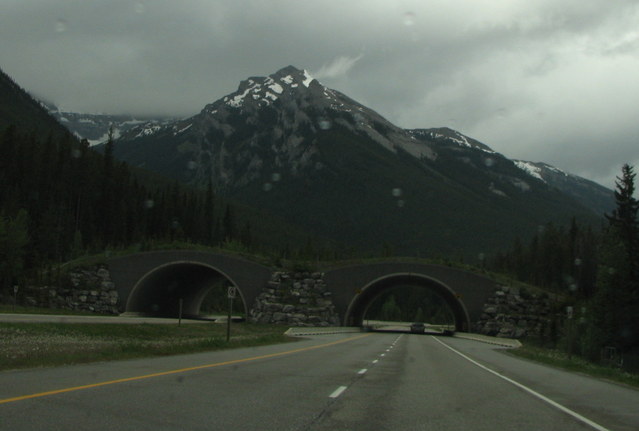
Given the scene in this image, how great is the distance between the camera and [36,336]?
79.5ft

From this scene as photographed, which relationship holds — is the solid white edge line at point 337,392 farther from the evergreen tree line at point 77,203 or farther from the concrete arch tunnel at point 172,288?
the evergreen tree line at point 77,203

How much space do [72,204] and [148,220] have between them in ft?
44.0

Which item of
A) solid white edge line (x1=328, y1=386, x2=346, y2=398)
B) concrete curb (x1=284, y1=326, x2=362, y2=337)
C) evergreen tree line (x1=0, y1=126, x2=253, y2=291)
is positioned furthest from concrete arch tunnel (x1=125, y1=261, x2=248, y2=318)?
solid white edge line (x1=328, y1=386, x2=346, y2=398)

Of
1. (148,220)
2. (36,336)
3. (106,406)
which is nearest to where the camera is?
(106,406)

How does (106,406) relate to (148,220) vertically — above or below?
below

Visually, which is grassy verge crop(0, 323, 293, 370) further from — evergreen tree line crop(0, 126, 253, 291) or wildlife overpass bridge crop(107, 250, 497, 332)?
evergreen tree line crop(0, 126, 253, 291)

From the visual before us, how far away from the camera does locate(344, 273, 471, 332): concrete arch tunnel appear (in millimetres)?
60625

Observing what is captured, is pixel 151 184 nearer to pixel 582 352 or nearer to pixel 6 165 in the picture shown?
pixel 6 165

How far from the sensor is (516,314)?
58594 millimetres

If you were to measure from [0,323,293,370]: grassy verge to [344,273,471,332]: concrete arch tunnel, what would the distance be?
2543 cm

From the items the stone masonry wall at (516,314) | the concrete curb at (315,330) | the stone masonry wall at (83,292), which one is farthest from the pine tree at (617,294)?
the stone masonry wall at (83,292)

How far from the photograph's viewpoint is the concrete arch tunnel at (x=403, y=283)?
199 feet

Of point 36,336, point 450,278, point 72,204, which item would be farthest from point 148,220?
point 36,336

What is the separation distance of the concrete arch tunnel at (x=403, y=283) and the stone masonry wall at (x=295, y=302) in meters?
2.43
